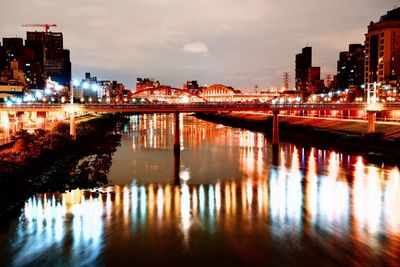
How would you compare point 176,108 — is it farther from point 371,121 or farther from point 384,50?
point 384,50

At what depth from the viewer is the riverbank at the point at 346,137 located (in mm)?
42562

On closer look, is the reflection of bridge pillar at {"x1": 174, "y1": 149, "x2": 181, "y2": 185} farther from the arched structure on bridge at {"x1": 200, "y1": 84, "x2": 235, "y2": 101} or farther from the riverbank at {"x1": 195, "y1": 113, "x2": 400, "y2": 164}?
the arched structure on bridge at {"x1": 200, "y1": 84, "x2": 235, "y2": 101}

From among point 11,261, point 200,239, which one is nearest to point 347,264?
point 200,239

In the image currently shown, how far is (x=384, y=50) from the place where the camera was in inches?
4377

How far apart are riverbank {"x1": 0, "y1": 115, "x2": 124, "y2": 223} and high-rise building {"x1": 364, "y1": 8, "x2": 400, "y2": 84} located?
91.8m

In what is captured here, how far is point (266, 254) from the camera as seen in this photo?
1700cm

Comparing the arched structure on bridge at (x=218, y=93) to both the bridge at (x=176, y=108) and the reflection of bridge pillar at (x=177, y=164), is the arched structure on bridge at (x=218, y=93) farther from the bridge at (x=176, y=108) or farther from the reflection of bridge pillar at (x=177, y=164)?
the reflection of bridge pillar at (x=177, y=164)

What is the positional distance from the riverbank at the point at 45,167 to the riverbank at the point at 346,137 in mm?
27311

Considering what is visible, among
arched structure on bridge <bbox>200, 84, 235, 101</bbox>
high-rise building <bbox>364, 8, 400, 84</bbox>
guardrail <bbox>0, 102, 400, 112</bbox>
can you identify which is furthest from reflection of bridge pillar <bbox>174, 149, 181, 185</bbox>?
arched structure on bridge <bbox>200, 84, 235, 101</bbox>

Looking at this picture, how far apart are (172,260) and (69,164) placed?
22171mm

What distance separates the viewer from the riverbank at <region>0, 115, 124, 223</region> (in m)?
24.7

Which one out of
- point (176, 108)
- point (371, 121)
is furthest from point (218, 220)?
point (371, 121)

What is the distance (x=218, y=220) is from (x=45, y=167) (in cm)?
1835

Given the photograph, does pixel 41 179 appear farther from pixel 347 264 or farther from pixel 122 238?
pixel 347 264
